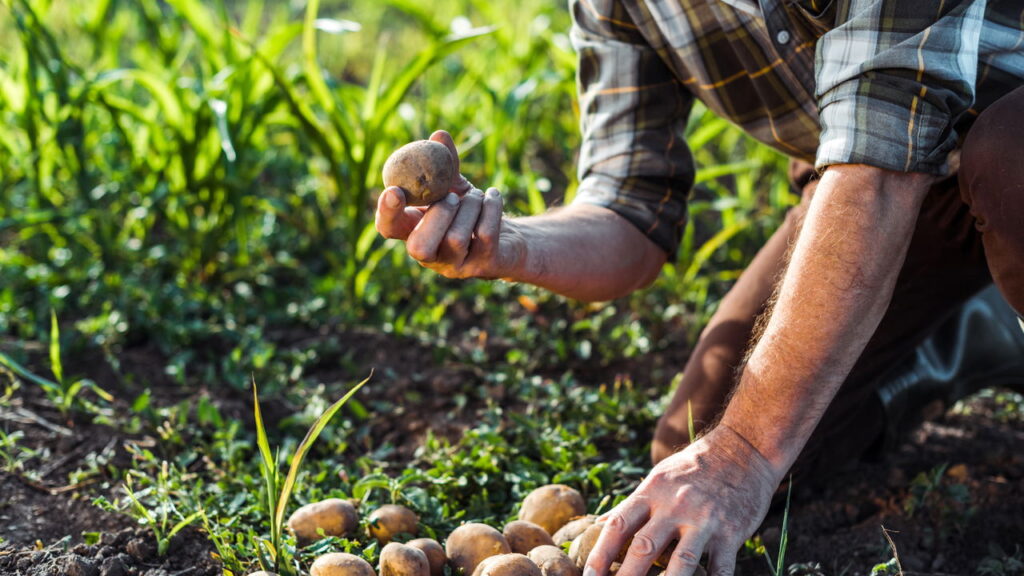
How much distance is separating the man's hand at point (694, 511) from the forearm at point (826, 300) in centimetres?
4

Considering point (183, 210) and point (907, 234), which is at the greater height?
point (907, 234)

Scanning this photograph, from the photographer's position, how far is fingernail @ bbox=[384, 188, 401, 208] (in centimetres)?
123

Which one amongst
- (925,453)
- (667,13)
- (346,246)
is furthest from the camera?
(346,246)

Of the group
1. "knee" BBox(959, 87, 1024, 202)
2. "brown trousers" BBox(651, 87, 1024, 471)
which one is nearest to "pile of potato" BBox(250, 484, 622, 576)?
"brown trousers" BBox(651, 87, 1024, 471)

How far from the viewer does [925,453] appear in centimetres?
189

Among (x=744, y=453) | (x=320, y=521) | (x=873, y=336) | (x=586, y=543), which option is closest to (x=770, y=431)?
(x=744, y=453)

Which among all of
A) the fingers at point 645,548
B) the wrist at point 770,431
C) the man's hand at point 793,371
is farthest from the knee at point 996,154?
the fingers at point 645,548

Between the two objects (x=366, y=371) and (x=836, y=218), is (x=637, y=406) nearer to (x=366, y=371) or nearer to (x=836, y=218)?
(x=366, y=371)

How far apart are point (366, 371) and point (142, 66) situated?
1177 mm

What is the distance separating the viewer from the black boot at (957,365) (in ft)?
6.18

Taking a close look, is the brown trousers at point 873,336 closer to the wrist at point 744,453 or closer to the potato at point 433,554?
the wrist at point 744,453

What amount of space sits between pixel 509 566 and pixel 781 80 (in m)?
0.90

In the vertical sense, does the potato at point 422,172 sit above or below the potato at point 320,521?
above

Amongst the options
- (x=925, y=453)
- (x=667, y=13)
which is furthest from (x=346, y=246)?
(x=925, y=453)
